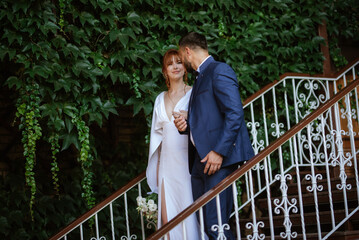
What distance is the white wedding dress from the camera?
367 cm

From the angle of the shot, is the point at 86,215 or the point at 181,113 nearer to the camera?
the point at 181,113

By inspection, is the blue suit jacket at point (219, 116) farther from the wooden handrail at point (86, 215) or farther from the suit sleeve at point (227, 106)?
the wooden handrail at point (86, 215)

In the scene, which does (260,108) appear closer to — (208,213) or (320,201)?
(320,201)

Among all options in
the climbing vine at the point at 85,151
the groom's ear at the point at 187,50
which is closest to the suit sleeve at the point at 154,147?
the groom's ear at the point at 187,50

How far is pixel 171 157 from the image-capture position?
3805 millimetres

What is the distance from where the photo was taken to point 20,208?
5441mm

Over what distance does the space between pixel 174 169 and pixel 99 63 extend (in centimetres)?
169

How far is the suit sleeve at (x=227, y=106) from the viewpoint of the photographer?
3.28 metres

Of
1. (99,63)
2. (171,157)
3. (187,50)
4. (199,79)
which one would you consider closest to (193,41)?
(187,50)

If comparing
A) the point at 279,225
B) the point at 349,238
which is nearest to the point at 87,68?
the point at 279,225

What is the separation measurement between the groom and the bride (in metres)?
0.18

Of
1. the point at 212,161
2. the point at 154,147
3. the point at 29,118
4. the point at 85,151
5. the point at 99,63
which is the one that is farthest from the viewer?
the point at 99,63

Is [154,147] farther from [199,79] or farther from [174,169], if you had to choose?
[199,79]

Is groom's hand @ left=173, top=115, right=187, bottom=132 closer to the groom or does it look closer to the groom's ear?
the groom
